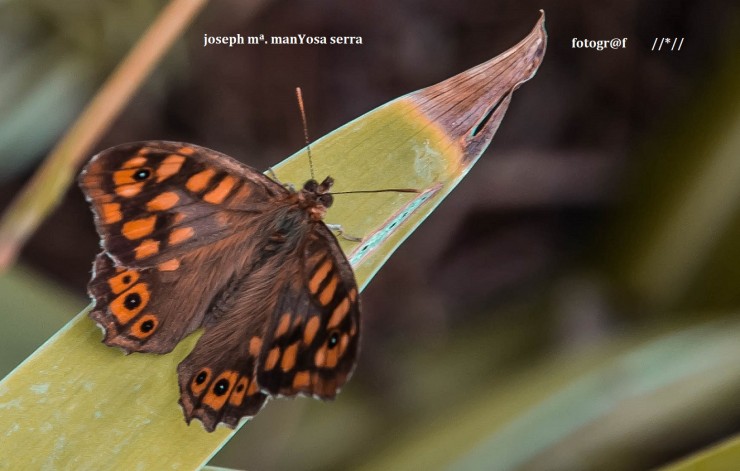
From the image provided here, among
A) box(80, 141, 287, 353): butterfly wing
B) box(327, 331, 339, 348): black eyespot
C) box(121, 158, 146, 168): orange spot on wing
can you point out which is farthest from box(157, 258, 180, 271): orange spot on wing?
box(327, 331, 339, 348): black eyespot

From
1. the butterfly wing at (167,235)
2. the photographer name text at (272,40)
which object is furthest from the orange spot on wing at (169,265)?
the photographer name text at (272,40)

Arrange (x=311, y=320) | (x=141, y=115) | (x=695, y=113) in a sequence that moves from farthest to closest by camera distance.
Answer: (x=141, y=115) < (x=695, y=113) < (x=311, y=320)

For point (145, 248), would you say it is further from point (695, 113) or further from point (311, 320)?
point (695, 113)

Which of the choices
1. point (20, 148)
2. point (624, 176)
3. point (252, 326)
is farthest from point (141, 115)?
point (624, 176)

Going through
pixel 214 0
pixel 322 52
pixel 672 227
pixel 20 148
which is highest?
pixel 214 0

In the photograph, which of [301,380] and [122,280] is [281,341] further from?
[122,280]

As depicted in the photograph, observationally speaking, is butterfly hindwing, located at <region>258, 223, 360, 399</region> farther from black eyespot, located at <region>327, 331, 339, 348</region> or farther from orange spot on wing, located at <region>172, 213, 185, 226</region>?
orange spot on wing, located at <region>172, 213, 185, 226</region>

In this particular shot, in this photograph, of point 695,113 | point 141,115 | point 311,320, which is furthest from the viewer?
point 141,115
